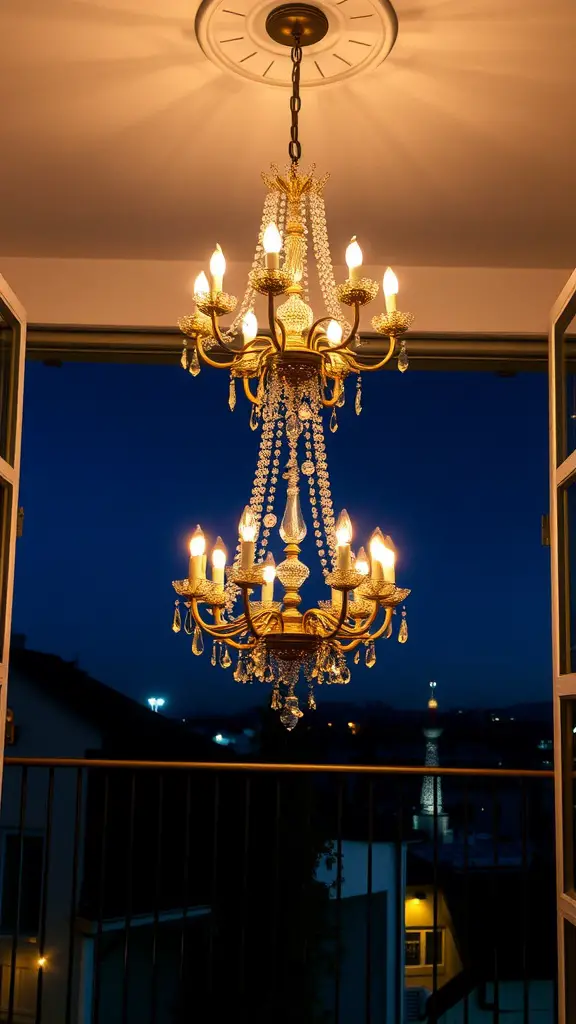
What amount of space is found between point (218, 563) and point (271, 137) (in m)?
1.14

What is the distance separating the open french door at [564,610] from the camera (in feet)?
8.03

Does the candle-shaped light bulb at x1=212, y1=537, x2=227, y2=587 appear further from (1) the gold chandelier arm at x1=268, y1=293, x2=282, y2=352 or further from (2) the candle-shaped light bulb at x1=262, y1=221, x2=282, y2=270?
(2) the candle-shaped light bulb at x1=262, y1=221, x2=282, y2=270

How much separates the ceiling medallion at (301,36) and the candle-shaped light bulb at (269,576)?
3.82 ft

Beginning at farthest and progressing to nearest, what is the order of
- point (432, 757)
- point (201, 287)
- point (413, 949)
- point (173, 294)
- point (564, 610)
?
1. point (413, 949)
2. point (432, 757)
3. point (173, 294)
4. point (564, 610)
5. point (201, 287)

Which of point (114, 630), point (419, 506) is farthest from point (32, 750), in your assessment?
point (419, 506)

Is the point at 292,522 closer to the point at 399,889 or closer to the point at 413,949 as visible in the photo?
the point at 399,889

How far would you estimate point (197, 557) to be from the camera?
93.5 inches

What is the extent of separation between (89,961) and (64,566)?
2678mm

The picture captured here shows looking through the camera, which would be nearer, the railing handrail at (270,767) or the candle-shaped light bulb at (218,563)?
the candle-shaped light bulb at (218,563)

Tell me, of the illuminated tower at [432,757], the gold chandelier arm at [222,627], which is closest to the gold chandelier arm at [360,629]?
the gold chandelier arm at [222,627]

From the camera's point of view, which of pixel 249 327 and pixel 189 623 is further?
pixel 189 623

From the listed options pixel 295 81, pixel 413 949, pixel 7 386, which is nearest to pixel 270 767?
pixel 7 386

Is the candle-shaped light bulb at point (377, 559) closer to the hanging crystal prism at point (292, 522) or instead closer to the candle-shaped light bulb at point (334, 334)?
the hanging crystal prism at point (292, 522)

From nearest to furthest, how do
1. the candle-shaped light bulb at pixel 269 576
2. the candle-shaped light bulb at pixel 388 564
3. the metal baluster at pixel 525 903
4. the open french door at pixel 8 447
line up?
the candle-shaped light bulb at pixel 388 564, the candle-shaped light bulb at pixel 269 576, the open french door at pixel 8 447, the metal baluster at pixel 525 903
